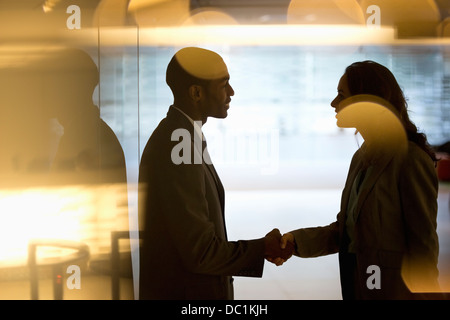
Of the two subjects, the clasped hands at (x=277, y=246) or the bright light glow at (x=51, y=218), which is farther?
the clasped hands at (x=277, y=246)

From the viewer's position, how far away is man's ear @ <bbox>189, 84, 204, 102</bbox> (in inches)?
63.5

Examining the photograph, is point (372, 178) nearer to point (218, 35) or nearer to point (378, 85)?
point (378, 85)

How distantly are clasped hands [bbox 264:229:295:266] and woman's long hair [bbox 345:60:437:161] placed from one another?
1.93 feet

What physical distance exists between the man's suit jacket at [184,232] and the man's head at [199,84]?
0.21ft

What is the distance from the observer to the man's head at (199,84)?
1.61m

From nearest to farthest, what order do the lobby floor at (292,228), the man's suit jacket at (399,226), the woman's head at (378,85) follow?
the man's suit jacket at (399,226) < the woman's head at (378,85) < the lobby floor at (292,228)

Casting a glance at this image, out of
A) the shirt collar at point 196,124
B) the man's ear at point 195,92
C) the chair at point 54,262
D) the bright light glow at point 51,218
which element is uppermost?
the man's ear at point 195,92

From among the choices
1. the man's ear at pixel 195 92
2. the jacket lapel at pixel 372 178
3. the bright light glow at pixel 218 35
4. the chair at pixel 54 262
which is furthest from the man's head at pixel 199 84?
the bright light glow at pixel 218 35

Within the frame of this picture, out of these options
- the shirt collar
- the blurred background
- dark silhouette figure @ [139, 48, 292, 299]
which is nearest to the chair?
the blurred background

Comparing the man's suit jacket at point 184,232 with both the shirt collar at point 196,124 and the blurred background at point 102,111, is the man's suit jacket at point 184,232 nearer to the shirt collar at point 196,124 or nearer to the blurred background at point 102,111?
the shirt collar at point 196,124

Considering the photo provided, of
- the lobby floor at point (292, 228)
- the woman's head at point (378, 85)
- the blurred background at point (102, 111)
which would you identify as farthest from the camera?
the lobby floor at point (292, 228)

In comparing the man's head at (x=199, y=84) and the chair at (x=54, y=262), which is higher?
the man's head at (x=199, y=84)

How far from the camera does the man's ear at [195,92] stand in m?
1.61

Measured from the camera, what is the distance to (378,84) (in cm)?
159
